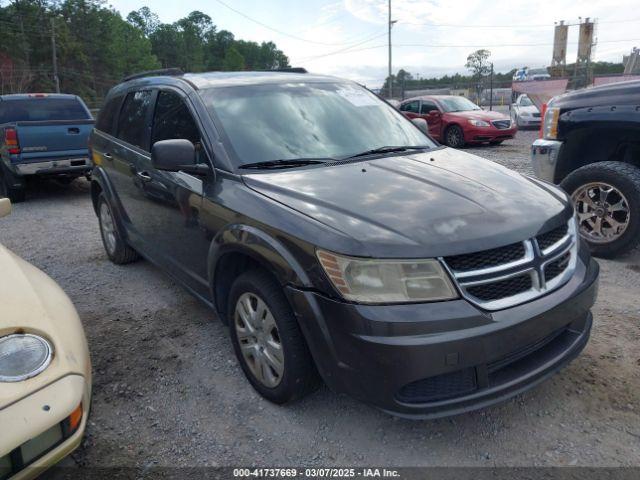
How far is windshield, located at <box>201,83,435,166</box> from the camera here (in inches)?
118

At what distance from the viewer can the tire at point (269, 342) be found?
7.80ft

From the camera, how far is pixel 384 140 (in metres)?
3.39

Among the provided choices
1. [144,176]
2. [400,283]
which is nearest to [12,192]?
[144,176]

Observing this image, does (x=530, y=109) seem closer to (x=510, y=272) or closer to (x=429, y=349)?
(x=510, y=272)

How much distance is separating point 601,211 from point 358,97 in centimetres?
247

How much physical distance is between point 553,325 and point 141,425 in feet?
Answer: 6.87

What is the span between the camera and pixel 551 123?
494 centimetres

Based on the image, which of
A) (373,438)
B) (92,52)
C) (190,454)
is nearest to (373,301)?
(373,438)

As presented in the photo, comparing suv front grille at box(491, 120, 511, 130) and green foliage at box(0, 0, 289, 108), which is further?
green foliage at box(0, 0, 289, 108)

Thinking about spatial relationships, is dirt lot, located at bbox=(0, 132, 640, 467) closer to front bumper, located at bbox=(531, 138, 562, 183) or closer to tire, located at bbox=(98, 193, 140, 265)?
tire, located at bbox=(98, 193, 140, 265)

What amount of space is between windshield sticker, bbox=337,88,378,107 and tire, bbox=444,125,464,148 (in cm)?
1036

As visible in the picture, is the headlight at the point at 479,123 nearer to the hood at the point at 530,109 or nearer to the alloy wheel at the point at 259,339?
the hood at the point at 530,109

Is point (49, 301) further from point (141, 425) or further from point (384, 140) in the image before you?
point (384, 140)

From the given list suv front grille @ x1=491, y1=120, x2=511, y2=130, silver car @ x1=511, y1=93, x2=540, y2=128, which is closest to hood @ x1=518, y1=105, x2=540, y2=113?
silver car @ x1=511, y1=93, x2=540, y2=128
